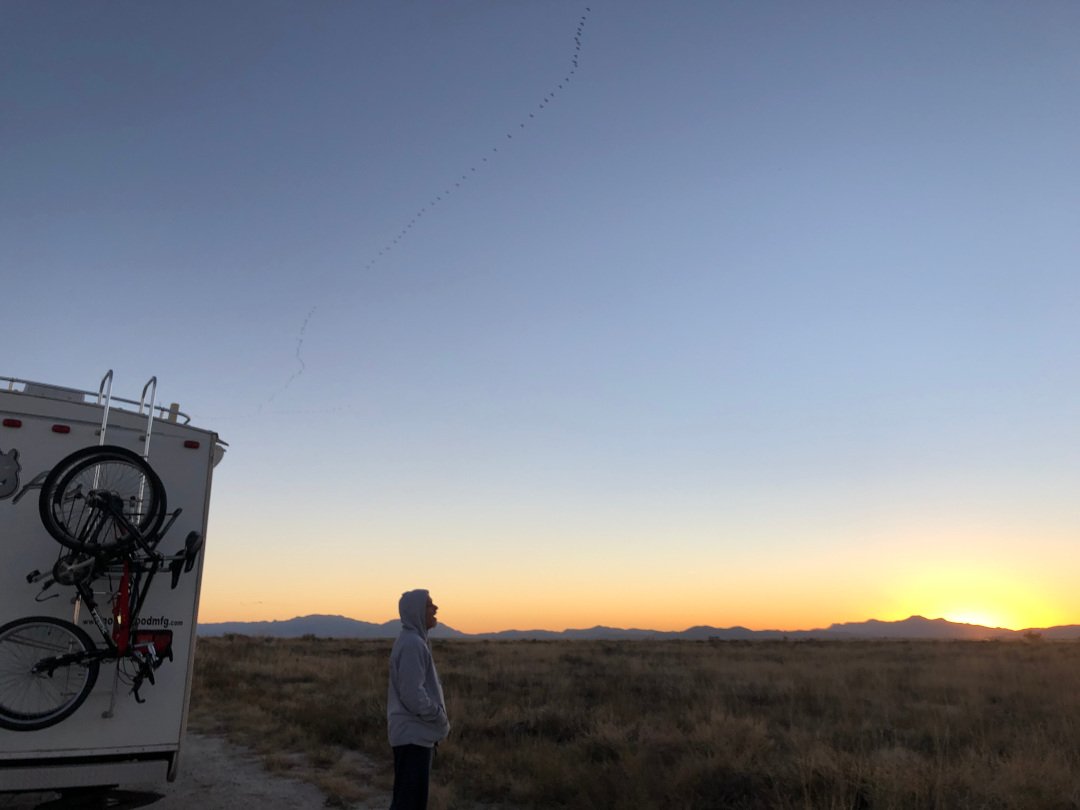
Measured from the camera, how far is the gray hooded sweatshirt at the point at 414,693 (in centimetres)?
580

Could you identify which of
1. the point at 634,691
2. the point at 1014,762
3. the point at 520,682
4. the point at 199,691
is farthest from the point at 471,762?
the point at 199,691

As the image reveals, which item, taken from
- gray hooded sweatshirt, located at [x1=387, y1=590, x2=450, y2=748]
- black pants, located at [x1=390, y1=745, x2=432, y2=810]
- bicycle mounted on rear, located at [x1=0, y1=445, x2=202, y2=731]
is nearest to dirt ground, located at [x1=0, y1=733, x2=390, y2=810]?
bicycle mounted on rear, located at [x1=0, y1=445, x2=202, y2=731]

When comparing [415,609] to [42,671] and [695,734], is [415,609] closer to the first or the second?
[42,671]

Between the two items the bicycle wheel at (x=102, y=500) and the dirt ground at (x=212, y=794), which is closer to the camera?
the bicycle wheel at (x=102, y=500)

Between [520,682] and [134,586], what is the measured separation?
13.8 metres

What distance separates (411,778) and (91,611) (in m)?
2.75

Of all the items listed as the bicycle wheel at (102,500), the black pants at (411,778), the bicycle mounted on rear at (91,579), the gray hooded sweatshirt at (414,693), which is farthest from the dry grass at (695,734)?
the bicycle wheel at (102,500)

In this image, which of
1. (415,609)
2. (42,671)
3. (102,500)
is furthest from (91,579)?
(415,609)

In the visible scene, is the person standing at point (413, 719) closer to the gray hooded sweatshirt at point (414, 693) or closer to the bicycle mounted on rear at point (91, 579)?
the gray hooded sweatshirt at point (414, 693)

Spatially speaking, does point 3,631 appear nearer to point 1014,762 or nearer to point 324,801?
point 324,801

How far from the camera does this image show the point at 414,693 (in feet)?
19.0

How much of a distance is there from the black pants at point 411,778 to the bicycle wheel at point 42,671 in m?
2.47

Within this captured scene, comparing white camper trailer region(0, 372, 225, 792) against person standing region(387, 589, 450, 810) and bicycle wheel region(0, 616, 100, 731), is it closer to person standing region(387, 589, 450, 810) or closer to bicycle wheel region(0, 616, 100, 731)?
bicycle wheel region(0, 616, 100, 731)

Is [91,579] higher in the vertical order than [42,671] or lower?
higher
